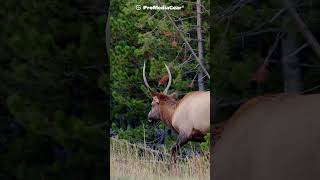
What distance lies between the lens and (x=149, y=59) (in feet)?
9.86

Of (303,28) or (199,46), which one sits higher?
(303,28)

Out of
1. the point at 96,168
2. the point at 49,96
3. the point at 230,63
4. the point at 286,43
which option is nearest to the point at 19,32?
the point at 49,96

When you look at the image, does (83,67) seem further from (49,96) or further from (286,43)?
(286,43)

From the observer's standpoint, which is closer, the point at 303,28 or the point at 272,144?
the point at 272,144

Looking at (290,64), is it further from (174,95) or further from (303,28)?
(174,95)

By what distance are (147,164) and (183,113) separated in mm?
314

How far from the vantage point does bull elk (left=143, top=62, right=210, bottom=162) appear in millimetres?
3006

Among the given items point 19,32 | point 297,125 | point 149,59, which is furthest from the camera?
point 19,32

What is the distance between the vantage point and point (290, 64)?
3770 millimetres

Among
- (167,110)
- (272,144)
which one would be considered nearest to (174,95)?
(167,110)

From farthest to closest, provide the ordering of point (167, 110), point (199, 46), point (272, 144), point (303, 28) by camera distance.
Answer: point (303, 28) < point (272, 144) < point (167, 110) < point (199, 46)

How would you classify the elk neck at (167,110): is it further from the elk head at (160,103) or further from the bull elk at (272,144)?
the bull elk at (272,144)

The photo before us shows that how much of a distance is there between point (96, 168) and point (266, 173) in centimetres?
130

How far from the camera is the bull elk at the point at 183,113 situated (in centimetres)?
301
